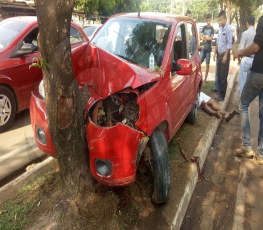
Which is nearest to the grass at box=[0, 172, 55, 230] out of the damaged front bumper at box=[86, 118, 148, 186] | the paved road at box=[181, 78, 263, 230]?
the damaged front bumper at box=[86, 118, 148, 186]

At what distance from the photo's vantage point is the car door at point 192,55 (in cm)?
424

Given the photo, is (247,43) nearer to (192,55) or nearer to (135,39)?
(192,55)

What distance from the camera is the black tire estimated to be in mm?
2645

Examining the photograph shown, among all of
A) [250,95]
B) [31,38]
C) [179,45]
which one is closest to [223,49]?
[250,95]

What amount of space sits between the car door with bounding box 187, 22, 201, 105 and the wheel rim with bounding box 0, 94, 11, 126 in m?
3.13

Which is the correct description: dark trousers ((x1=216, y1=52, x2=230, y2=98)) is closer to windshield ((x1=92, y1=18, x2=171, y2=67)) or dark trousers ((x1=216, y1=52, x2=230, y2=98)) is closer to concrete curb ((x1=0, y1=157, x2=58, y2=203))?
windshield ((x1=92, y1=18, x2=171, y2=67))

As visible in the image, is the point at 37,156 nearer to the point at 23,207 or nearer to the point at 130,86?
the point at 23,207

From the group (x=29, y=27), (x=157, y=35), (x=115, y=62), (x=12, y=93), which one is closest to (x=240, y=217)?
(x=115, y=62)

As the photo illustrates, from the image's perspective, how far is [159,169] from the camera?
2.64 meters

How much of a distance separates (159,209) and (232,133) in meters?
3.14

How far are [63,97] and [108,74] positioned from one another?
1.89 ft

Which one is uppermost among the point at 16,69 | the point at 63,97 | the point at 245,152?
the point at 63,97

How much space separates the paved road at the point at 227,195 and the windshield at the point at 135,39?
1.86 m

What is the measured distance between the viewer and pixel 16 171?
136 inches
